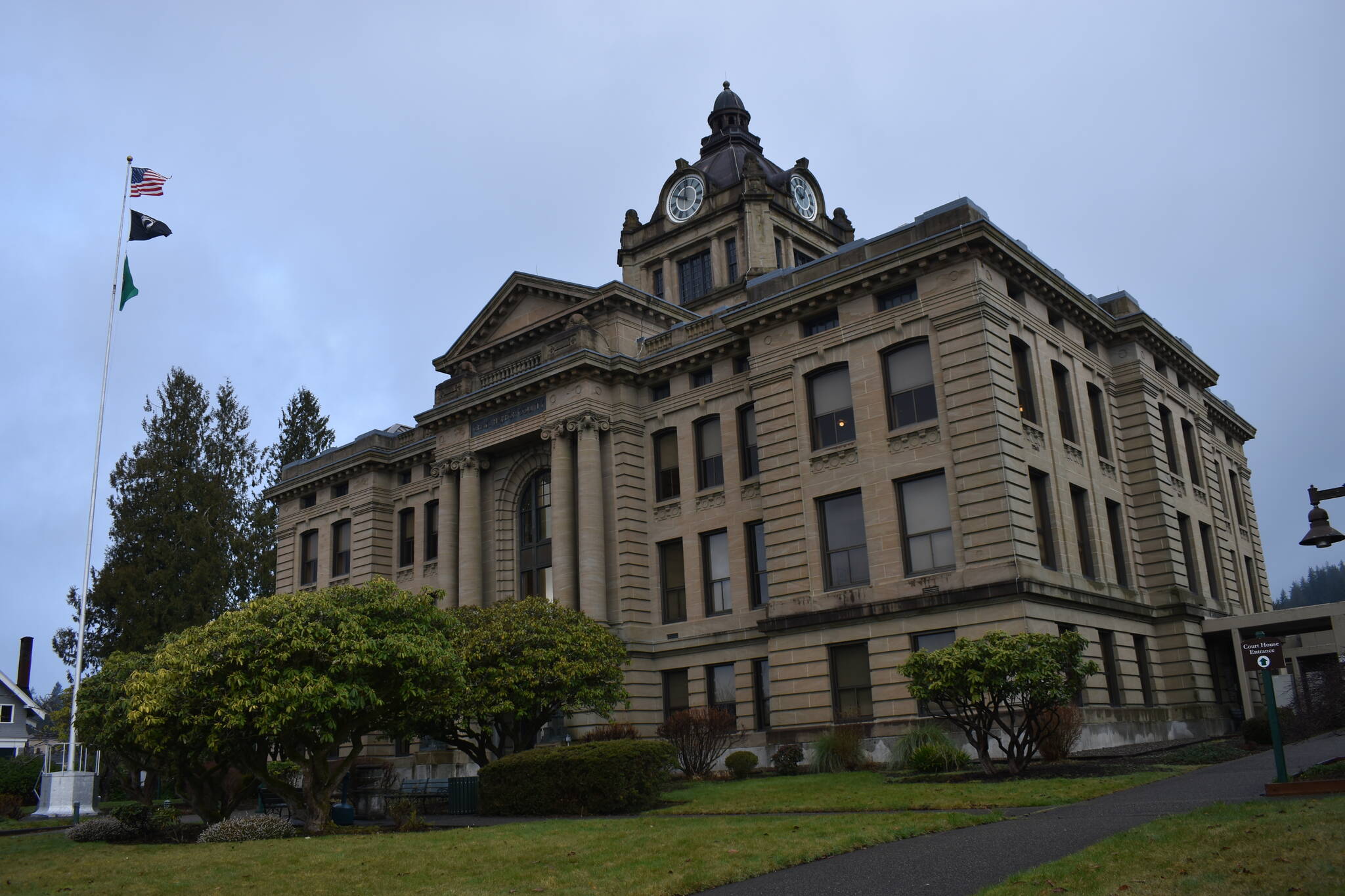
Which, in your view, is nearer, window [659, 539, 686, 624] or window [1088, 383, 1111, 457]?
window [1088, 383, 1111, 457]

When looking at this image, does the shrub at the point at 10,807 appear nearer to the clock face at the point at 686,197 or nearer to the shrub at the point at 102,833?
the shrub at the point at 102,833

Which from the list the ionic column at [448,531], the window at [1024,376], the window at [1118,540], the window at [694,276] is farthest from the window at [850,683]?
the window at [694,276]

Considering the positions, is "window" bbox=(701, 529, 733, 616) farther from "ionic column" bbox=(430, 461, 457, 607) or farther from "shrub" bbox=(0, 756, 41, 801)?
"shrub" bbox=(0, 756, 41, 801)

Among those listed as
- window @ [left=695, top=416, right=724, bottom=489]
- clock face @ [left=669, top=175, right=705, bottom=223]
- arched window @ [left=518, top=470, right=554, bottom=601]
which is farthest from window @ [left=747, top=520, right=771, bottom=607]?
clock face @ [left=669, top=175, right=705, bottom=223]

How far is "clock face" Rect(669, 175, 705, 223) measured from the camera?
58188 mm

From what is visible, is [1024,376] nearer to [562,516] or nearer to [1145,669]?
[1145,669]

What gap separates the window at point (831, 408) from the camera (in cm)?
3441

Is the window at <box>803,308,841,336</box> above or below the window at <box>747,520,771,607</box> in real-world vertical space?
above

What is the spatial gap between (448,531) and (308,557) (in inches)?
552

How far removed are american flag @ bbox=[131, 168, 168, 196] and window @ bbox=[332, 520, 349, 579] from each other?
18999 millimetres

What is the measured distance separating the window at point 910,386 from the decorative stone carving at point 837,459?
1465mm

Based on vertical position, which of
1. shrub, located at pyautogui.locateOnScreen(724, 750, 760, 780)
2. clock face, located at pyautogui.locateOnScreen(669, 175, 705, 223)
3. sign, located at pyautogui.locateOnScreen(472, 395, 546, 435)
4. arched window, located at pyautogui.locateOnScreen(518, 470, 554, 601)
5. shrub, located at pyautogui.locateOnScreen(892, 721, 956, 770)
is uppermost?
clock face, located at pyautogui.locateOnScreen(669, 175, 705, 223)

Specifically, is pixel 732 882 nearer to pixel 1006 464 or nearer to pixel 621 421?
pixel 1006 464

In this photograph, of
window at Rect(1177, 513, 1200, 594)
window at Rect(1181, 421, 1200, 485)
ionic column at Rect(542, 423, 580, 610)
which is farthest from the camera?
window at Rect(1181, 421, 1200, 485)
